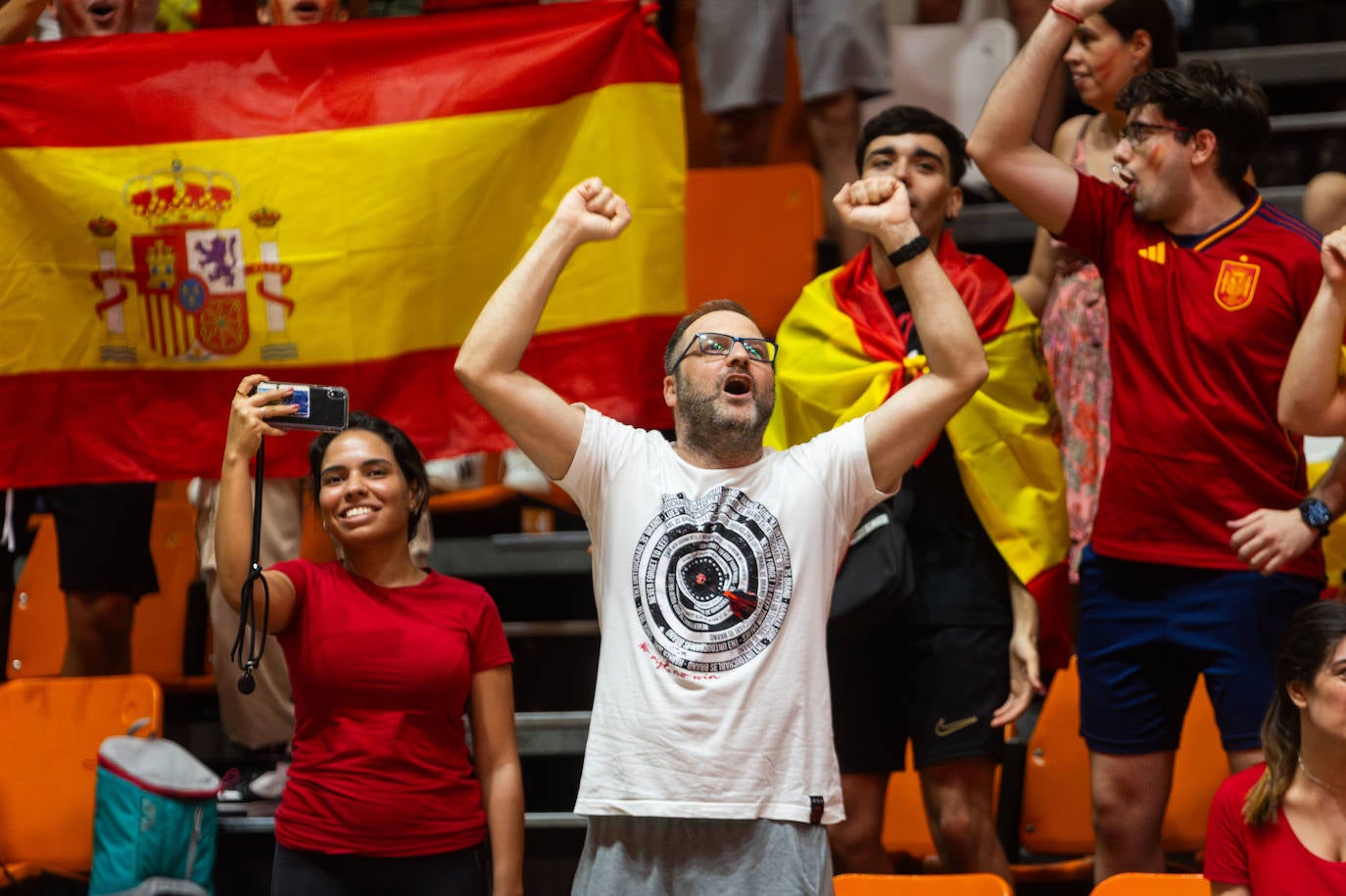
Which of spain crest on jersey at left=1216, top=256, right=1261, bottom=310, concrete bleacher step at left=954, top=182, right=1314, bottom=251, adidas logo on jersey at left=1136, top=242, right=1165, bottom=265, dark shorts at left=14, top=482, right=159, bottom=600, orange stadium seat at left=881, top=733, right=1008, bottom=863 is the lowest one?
orange stadium seat at left=881, top=733, right=1008, bottom=863

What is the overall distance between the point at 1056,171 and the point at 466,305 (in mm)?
1608

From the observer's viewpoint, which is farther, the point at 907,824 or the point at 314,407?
the point at 907,824

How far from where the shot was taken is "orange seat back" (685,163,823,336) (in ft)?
17.8

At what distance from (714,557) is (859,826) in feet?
3.78

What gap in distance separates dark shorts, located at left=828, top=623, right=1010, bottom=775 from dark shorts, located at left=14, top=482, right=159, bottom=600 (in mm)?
2186

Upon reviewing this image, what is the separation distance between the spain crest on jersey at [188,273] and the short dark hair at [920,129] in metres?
1.59

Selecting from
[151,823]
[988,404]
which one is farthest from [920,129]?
[151,823]

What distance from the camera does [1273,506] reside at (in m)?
3.27

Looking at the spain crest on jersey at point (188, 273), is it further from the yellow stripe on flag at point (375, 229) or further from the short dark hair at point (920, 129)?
the short dark hair at point (920, 129)

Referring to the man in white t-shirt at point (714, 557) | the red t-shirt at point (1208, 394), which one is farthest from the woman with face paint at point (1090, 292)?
the man in white t-shirt at point (714, 557)

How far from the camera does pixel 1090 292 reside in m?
4.21

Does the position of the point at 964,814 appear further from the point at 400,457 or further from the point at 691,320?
the point at 400,457

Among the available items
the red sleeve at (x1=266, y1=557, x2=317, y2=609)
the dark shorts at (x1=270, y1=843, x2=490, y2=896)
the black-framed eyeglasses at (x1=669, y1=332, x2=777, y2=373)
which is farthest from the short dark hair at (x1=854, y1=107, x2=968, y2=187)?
the dark shorts at (x1=270, y1=843, x2=490, y2=896)

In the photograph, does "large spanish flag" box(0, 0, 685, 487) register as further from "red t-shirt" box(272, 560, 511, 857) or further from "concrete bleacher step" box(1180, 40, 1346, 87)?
"concrete bleacher step" box(1180, 40, 1346, 87)
